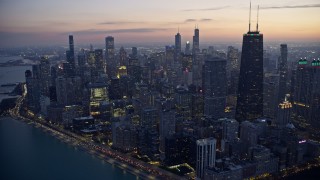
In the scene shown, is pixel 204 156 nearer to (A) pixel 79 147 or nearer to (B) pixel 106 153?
(B) pixel 106 153

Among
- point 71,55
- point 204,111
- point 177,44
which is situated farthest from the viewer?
point 177,44

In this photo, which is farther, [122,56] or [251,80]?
[122,56]

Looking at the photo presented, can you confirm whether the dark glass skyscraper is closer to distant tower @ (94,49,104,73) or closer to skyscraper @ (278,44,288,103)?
skyscraper @ (278,44,288,103)

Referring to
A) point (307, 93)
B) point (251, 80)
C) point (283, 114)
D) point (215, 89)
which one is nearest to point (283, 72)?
point (307, 93)

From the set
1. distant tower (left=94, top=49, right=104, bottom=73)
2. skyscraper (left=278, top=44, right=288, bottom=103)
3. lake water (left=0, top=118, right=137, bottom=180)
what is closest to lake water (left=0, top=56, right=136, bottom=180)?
lake water (left=0, top=118, right=137, bottom=180)

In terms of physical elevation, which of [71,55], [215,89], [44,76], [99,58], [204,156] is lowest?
[204,156]

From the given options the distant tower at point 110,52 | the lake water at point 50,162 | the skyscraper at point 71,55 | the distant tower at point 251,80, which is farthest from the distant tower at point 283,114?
the distant tower at point 110,52

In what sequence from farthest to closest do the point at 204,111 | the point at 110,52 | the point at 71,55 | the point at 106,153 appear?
1. the point at 110,52
2. the point at 71,55
3. the point at 204,111
4. the point at 106,153

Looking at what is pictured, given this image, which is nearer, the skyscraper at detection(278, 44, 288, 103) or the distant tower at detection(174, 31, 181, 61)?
the skyscraper at detection(278, 44, 288, 103)
